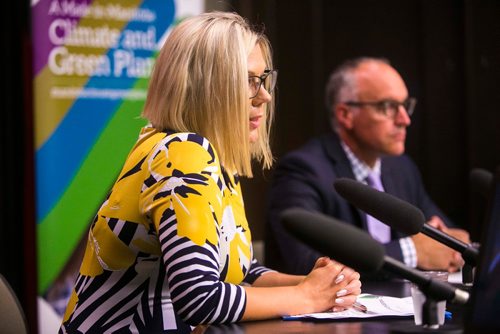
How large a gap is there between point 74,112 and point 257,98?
2.00 metres

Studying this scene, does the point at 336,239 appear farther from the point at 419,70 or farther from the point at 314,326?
the point at 419,70

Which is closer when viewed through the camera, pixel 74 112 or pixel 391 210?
pixel 391 210

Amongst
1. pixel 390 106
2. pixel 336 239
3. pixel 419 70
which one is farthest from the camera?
pixel 419 70

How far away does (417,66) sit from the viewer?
4789 mm

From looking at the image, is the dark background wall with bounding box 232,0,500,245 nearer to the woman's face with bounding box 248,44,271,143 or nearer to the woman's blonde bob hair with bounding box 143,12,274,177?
the woman's face with bounding box 248,44,271,143

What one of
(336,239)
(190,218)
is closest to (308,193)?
(190,218)

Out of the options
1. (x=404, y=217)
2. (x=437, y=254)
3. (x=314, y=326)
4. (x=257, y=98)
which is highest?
(x=257, y=98)

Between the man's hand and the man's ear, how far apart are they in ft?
2.13

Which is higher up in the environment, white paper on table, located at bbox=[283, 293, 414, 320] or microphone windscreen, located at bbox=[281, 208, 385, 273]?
microphone windscreen, located at bbox=[281, 208, 385, 273]

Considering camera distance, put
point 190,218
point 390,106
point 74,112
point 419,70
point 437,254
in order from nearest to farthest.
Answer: point 190,218, point 437,254, point 390,106, point 74,112, point 419,70

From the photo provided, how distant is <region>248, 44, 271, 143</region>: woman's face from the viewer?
6.70 feet

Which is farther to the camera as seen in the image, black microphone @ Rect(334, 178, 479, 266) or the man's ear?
the man's ear

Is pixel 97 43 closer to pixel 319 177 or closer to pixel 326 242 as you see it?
pixel 319 177

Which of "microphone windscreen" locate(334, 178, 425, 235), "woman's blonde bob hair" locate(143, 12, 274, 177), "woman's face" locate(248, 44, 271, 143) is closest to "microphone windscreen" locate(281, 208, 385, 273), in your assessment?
"microphone windscreen" locate(334, 178, 425, 235)
